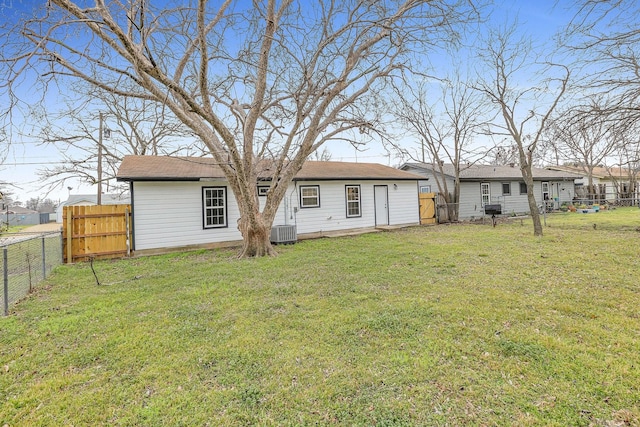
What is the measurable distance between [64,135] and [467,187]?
20525 mm

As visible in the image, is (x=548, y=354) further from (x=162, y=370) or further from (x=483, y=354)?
(x=162, y=370)

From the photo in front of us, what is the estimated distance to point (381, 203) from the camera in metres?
14.9

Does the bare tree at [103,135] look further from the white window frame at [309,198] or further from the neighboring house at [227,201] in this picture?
the white window frame at [309,198]

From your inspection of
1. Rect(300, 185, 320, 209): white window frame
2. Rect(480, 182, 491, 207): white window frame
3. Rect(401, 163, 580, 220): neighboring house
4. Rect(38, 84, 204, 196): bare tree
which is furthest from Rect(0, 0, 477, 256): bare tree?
Rect(480, 182, 491, 207): white window frame

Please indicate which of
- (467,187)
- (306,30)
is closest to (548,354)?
(306,30)

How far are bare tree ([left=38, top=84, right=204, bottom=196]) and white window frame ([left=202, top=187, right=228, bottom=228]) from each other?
6.73 ft

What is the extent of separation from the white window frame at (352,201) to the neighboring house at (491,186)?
693 cm

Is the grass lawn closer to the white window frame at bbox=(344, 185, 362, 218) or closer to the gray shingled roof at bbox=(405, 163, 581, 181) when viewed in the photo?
the white window frame at bbox=(344, 185, 362, 218)

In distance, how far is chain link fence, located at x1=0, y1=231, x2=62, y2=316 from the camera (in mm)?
4477

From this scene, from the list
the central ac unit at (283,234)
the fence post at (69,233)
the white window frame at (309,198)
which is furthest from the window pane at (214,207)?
the fence post at (69,233)

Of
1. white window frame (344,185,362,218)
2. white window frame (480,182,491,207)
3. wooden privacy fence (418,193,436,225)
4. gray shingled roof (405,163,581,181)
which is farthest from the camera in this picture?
white window frame (480,182,491,207)

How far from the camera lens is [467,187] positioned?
19.7 m

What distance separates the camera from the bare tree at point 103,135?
312 inches

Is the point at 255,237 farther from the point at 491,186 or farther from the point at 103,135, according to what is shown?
the point at 491,186
